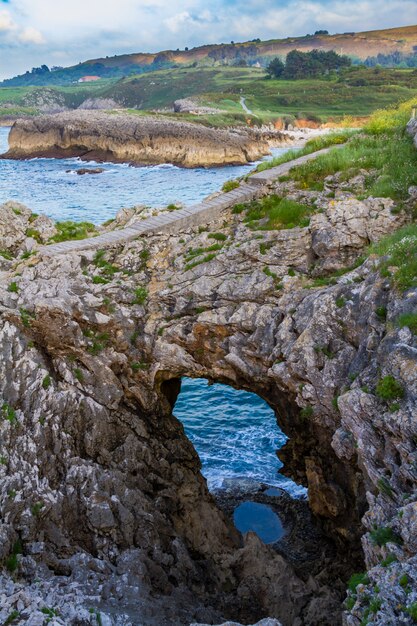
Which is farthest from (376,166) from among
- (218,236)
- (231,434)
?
(231,434)

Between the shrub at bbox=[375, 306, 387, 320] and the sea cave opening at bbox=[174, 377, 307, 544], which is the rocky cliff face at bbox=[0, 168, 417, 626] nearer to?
the shrub at bbox=[375, 306, 387, 320]

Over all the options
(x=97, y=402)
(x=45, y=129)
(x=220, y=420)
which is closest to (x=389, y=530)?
(x=97, y=402)

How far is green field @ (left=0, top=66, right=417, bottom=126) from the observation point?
85750 mm

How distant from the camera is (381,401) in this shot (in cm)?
1158

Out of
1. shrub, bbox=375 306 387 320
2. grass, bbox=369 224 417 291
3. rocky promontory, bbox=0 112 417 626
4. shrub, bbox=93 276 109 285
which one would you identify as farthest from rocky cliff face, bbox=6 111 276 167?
shrub, bbox=375 306 387 320

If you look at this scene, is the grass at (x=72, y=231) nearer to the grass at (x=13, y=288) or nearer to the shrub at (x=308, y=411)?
the grass at (x=13, y=288)

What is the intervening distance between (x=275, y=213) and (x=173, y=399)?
685cm

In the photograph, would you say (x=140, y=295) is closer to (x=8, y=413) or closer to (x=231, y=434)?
(x=8, y=413)

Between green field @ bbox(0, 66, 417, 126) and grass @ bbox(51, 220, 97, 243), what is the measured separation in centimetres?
3142

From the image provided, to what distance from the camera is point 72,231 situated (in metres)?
21.8

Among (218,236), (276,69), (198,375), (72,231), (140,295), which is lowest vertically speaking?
(198,375)

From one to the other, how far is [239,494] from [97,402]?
797cm

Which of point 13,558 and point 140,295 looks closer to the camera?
point 13,558

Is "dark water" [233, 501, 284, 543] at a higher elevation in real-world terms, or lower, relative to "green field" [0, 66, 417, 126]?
lower
